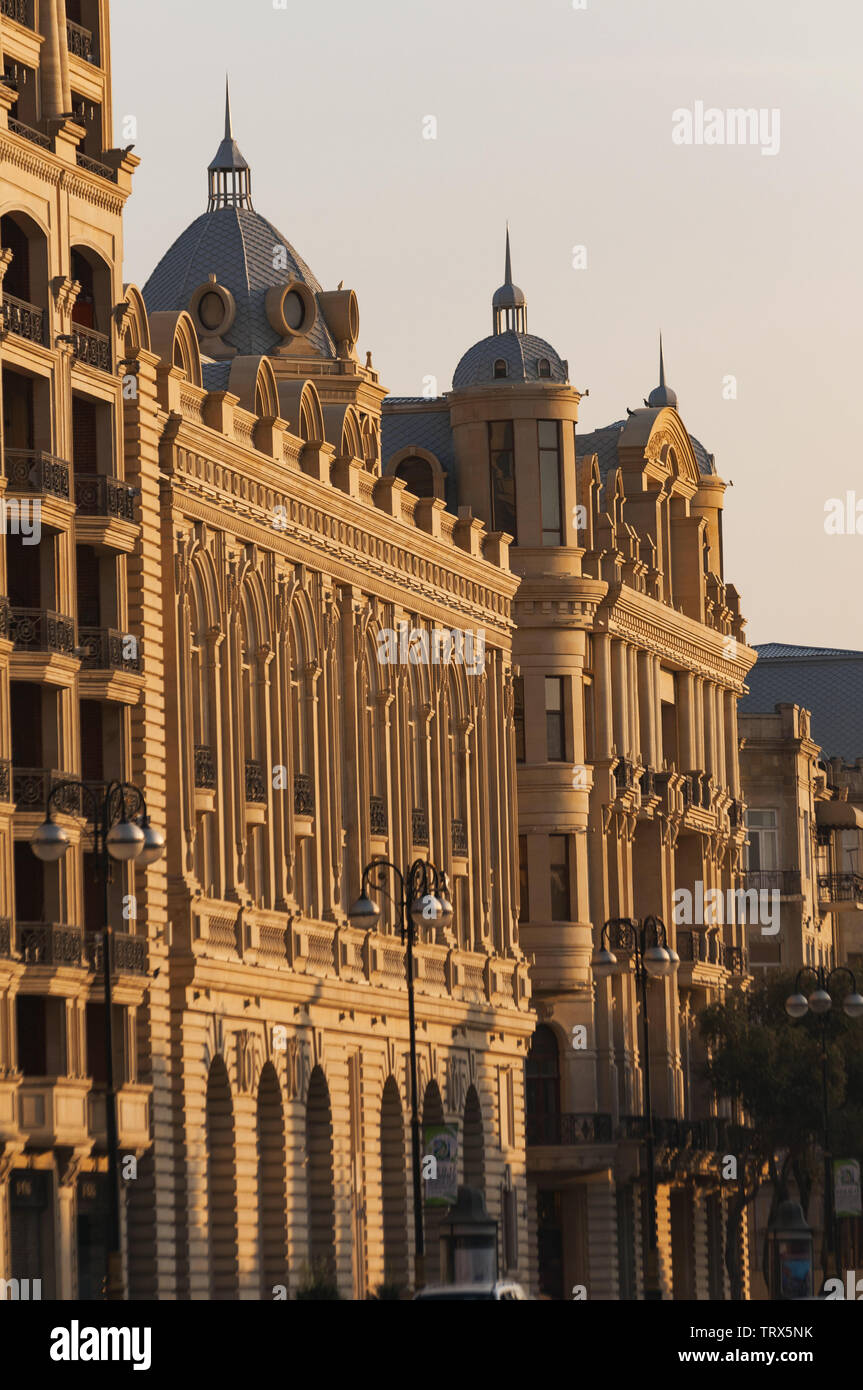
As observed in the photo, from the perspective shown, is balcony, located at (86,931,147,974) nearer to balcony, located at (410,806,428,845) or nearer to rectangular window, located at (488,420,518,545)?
balcony, located at (410,806,428,845)

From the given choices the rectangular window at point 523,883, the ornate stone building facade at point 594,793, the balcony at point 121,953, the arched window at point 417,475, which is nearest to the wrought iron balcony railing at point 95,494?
the balcony at point 121,953

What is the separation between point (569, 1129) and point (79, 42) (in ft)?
123

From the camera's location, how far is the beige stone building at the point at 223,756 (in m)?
60.2

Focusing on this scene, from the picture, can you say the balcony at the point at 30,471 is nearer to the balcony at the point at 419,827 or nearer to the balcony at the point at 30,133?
the balcony at the point at 30,133

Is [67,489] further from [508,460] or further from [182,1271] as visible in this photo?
[508,460]

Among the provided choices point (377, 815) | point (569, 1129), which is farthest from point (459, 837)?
point (569, 1129)

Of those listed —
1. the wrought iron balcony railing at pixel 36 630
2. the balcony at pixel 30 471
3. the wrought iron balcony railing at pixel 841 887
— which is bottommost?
the wrought iron balcony railing at pixel 36 630

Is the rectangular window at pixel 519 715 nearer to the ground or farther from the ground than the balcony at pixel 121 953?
farther from the ground

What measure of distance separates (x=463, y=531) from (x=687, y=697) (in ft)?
68.8

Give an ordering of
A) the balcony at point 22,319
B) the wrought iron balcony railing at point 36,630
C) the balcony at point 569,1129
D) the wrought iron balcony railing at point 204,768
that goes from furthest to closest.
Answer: the balcony at point 569,1129, the wrought iron balcony railing at point 204,768, the wrought iron balcony railing at point 36,630, the balcony at point 22,319

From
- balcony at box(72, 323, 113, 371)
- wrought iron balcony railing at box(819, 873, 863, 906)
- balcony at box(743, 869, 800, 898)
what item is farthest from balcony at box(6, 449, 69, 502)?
wrought iron balcony railing at box(819, 873, 863, 906)

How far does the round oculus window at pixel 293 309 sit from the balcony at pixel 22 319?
2390 cm
